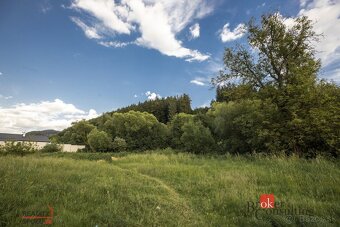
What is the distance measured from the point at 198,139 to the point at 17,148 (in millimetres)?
25709

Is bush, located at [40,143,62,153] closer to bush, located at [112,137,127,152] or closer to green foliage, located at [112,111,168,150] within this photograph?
bush, located at [112,137,127,152]

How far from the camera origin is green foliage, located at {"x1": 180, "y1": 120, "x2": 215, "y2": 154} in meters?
43.1

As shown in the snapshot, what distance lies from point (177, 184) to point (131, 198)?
319 centimetres

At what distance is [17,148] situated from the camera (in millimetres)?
28594

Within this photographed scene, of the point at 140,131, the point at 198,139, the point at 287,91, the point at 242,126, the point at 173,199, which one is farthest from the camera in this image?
the point at 140,131

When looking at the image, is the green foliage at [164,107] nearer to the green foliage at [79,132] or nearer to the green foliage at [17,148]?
the green foliage at [79,132]

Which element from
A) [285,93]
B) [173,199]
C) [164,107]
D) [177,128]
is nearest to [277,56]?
[285,93]

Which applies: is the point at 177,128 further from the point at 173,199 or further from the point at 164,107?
the point at 173,199

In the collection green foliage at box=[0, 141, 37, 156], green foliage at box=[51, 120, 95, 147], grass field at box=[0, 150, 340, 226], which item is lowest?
grass field at box=[0, 150, 340, 226]

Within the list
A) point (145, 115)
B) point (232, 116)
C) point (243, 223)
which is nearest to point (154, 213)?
point (243, 223)

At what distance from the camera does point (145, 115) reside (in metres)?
71.8

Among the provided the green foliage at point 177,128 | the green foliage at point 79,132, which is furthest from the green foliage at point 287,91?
the green foliage at point 79,132

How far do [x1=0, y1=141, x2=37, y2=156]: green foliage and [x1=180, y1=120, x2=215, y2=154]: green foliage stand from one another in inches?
940

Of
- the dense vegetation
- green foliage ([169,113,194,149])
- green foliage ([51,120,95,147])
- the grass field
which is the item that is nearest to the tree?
the dense vegetation
